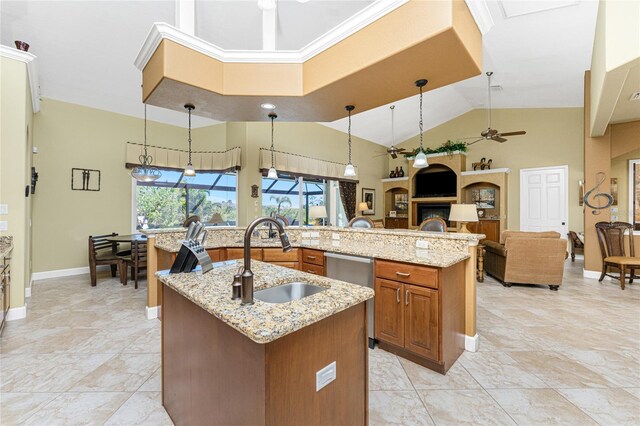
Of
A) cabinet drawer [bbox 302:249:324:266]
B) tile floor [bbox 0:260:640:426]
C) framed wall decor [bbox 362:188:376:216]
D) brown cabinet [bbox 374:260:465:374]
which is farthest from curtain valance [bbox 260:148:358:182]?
brown cabinet [bbox 374:260:465:374]

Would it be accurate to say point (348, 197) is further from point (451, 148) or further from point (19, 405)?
point (19, 405)

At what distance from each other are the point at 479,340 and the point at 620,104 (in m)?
3.78

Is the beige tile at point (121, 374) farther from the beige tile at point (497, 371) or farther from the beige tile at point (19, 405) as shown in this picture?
the beige tile at point (497, 371)

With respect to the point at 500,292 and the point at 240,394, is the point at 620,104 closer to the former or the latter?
the point at 500,292

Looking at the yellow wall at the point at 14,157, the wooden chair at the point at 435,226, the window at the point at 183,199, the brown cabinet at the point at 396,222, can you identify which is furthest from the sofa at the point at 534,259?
the yellow wall at the point at 14,157

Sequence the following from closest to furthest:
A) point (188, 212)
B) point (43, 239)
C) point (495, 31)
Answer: point (495, 31), point (43, 239), point (188, 212)

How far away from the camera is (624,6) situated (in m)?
2.44

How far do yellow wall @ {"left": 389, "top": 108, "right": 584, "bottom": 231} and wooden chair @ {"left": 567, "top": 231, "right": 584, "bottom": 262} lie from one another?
0.82 ft

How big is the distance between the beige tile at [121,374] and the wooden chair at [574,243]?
27.1ft

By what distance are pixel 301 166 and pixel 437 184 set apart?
4.19 meters

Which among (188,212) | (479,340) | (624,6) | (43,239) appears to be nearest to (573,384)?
(479,340)

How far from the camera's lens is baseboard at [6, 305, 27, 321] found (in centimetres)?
314

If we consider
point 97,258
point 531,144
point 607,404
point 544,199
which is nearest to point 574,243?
point 544,199

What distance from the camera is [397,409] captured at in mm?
1824
